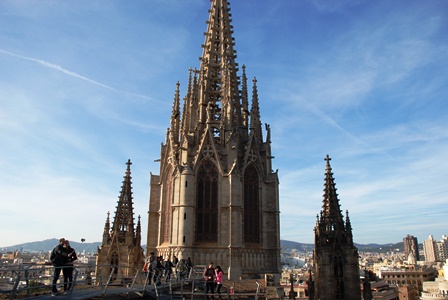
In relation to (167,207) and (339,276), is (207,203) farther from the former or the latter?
(339,276)

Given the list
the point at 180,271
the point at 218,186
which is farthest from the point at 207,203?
the point at 180,271

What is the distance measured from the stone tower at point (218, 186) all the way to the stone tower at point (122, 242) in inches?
50.8

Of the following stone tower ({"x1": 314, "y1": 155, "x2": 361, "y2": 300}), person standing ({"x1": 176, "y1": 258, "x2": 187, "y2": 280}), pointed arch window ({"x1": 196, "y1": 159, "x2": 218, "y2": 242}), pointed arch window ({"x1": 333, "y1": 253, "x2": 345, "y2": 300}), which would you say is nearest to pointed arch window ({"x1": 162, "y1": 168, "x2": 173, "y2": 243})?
pointed arch window ({"x1": 196, "y1": 159, "x2": 218, "y2": 242})

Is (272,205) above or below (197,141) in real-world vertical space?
below

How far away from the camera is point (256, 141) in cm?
3653

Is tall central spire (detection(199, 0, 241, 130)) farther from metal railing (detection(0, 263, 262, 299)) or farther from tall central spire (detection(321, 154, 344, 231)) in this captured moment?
metal railing (detection(0, 263, 262, 299))

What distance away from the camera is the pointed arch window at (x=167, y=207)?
112ft

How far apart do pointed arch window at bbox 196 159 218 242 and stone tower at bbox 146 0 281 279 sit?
75 millimetres

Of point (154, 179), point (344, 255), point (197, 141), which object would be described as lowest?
point (344, 255)

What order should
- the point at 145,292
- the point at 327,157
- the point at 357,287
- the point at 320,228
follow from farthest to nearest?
the point at 327,157 < the point at 320,228 < the point at 357,287 < the point at 145,292

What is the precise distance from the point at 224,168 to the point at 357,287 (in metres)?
13.2

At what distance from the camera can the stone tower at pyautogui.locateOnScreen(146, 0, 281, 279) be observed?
3253 centimetres

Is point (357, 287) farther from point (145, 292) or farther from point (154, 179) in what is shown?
point (145, 292)

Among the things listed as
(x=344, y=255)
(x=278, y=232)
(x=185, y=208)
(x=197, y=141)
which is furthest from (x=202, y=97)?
(x=344, y=255)
